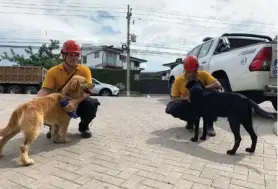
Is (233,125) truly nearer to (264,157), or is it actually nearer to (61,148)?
(264,157)

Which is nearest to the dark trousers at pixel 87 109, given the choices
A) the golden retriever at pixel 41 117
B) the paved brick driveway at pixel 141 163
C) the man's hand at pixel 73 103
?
the man's hand at pixel 73 103

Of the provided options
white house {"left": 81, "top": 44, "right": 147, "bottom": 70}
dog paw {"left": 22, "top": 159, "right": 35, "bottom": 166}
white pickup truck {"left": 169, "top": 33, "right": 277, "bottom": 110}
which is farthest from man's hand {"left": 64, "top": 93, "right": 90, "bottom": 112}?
white house {"left": 81, "top": 44, "right": 147, "bottom": 70}

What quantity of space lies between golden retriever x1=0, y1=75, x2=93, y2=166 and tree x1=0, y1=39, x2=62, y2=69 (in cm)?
3358

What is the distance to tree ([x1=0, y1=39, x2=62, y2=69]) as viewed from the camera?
3691 cm

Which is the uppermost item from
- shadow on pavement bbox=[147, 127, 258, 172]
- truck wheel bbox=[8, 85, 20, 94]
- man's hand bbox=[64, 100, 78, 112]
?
man's hand bbox=[64, 100, 78, 112]

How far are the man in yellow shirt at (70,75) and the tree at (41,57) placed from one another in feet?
109

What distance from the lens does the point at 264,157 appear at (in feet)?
13.4

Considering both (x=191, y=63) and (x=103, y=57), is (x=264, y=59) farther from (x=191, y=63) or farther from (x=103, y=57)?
(x=103, y=57)

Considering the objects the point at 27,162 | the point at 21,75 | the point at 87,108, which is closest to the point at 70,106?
the point at 87,108

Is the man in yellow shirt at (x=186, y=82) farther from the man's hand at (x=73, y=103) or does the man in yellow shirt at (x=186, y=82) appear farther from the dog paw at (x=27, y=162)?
the dog paw at (x=27, y=162)

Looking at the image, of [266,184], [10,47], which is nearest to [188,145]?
[266,184]

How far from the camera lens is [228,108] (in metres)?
4.21

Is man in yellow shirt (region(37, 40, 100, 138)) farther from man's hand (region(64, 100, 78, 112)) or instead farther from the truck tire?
the truck tire

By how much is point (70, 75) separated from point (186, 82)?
6.52 ft
